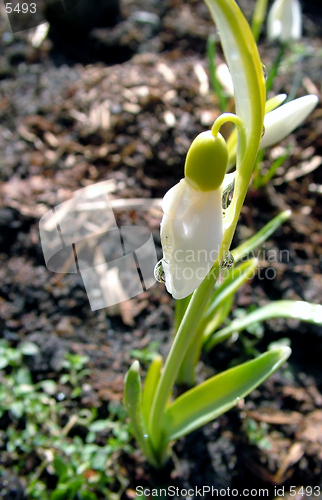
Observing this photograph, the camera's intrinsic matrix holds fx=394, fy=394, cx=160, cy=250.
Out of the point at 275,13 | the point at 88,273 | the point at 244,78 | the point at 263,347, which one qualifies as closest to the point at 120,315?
the point at 88,273

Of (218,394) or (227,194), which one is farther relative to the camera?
(218,394)

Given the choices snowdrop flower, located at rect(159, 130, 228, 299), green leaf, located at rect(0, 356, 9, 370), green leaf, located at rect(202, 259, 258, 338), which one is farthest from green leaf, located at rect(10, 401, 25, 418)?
snowdrop flower, located at rect(159, 130, 228, 299)

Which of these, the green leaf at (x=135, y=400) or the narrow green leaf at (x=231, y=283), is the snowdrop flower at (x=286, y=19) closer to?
the narrow green leaf at (x=231, y=283)

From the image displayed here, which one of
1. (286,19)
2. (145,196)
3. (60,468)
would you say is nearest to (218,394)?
(60,468)

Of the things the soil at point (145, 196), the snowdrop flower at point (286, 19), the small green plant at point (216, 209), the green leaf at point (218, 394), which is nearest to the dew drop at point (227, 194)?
the small green plant at point (216, 209)

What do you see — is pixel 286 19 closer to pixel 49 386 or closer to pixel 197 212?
pixel 197 212

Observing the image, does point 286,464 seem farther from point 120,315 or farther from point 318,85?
point 318,85

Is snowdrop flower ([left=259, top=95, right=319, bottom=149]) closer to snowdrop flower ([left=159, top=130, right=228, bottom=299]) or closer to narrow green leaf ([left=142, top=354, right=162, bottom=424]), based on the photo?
snowdrop flower ([left=159, top=130, right=228, bottom=299])
